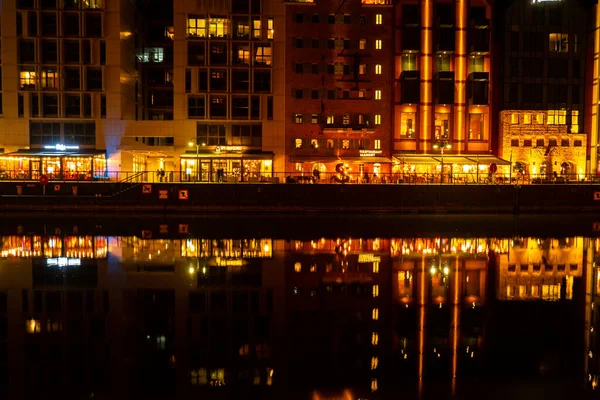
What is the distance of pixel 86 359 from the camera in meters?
12.9

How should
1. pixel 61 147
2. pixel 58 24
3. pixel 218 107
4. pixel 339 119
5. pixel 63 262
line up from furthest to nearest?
pixel 218 107, pixel 339 119, pixel 61 147, pixel 58 24, pixel 63 262

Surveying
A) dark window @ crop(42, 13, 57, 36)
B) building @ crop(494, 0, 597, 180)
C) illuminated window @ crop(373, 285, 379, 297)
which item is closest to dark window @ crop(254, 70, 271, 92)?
dark window @ crop(42, 13, 57, 36)

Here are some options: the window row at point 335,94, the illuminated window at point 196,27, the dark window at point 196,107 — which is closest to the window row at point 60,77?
the dark window at point 196,107

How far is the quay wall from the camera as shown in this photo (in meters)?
50.2

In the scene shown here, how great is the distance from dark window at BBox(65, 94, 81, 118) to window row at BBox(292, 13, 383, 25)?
83.1 feet

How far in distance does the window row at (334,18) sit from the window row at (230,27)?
10.6 ft

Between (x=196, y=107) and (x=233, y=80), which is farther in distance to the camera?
(x=233, y=80)

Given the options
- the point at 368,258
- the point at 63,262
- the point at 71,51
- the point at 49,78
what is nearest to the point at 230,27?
the point at 71,51

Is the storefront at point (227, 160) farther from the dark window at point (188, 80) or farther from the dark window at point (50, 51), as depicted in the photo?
the dark window at point (50, 51)

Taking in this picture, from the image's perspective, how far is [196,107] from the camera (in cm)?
6781

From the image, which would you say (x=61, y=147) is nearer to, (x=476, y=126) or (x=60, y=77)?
(x=60, y=77)

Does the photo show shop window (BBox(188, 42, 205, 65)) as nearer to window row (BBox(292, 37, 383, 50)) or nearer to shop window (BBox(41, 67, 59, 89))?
window row (BBox(292, 37, 383, 50))

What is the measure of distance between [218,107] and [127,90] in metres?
10.6

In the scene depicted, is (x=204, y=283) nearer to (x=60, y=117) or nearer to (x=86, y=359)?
(x=86, y=359)
